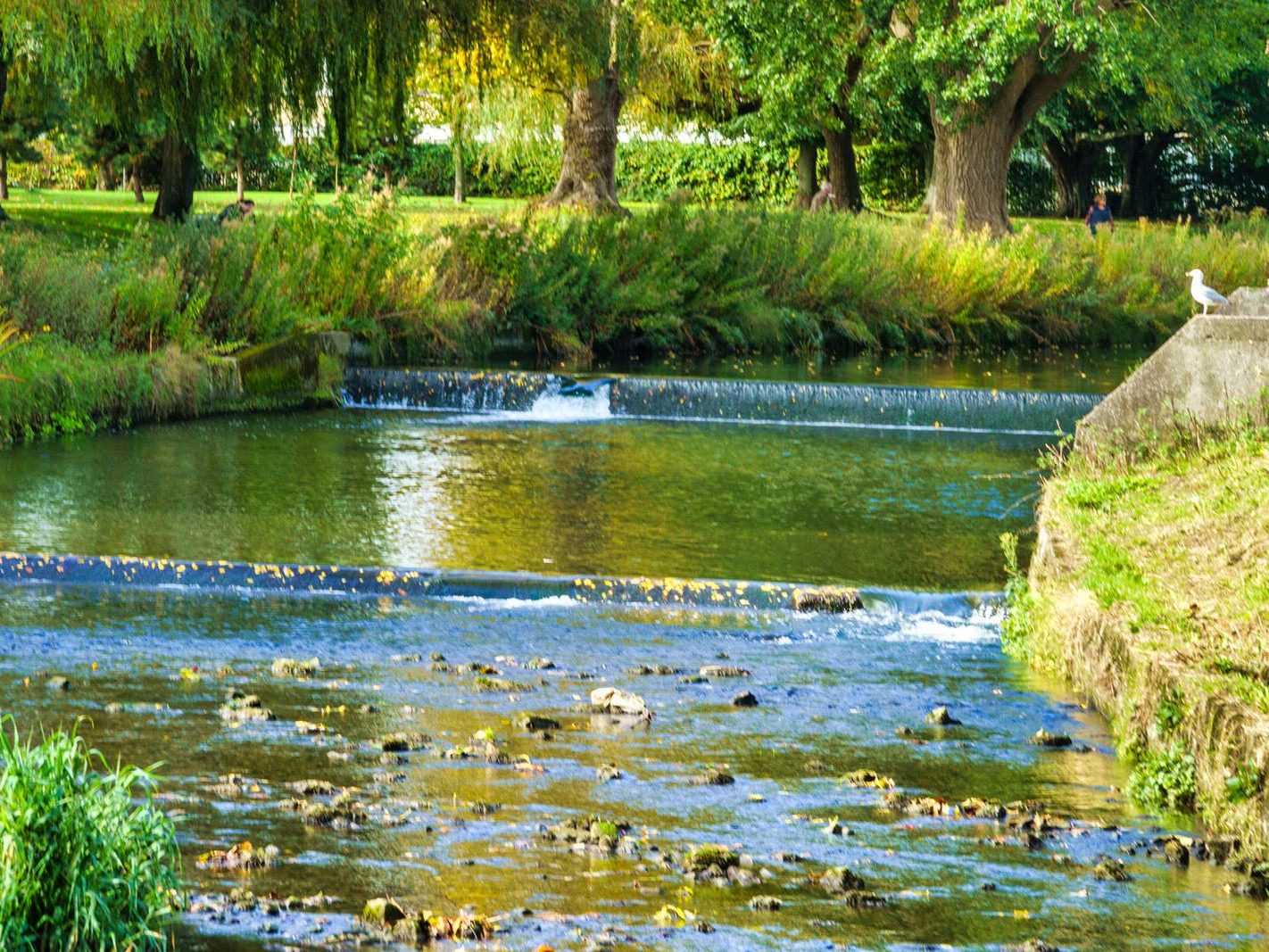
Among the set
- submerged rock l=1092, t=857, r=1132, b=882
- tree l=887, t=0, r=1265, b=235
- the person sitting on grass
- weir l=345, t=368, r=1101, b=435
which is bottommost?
submerged rock l=1092, t=857, r=1132, b=882

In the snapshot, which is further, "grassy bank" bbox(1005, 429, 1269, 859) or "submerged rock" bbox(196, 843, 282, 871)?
"grassy bank" bbox(1005, 429, 1269, 859)

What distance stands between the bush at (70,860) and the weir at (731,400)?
15.5 m

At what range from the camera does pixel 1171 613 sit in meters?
7.61

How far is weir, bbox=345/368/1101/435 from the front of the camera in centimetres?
1966

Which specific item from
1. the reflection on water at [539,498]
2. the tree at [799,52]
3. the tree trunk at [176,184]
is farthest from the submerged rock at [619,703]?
the tree at [799,52]

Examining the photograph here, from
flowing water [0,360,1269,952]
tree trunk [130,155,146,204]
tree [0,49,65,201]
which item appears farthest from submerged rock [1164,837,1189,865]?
tree trunk [130,155,146,204]

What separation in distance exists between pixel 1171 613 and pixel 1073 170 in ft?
148

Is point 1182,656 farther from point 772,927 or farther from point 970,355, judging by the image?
point 970,355

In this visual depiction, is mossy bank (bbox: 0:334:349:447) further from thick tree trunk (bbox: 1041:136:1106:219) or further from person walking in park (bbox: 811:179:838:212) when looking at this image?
thick tree trunk (bbox: 1041:136:1106:219)

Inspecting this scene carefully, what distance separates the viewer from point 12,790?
14.6 feet

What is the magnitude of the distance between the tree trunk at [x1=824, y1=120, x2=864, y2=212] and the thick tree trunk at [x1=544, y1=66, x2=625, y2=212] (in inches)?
205

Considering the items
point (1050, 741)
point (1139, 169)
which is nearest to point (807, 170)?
point (1139, 169)

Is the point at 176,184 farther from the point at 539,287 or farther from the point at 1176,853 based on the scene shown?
the point at 1176,853

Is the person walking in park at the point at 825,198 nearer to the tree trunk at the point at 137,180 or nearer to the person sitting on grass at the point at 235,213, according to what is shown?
the tree trunk at the point at 137,180
